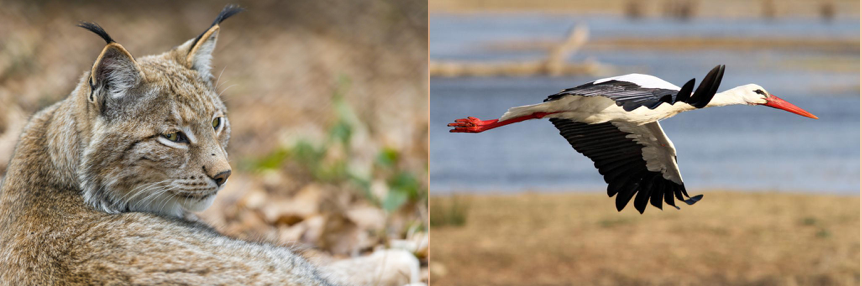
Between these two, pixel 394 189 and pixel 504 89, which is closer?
pixel 394 189

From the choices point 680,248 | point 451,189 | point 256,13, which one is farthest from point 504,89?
point 256,13

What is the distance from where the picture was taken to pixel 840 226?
8.01 meters

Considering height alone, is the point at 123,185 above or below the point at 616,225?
above

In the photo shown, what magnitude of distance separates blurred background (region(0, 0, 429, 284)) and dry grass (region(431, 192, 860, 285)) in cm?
165

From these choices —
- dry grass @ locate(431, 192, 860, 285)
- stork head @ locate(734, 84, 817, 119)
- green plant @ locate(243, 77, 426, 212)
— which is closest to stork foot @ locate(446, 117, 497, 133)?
stork head @ locate(734, 84, 817, 119)

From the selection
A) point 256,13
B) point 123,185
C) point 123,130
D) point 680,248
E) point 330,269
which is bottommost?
point 680,248

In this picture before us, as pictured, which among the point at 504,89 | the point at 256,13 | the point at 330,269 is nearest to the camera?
the point at 330,269

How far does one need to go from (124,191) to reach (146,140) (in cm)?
21

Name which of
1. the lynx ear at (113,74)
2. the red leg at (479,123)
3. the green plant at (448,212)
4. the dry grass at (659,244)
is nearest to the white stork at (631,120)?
the red leg at (479,123)

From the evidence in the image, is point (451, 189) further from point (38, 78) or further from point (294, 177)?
point (38, 78)

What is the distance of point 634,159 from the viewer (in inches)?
81.7

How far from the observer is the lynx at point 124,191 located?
75.4 inches

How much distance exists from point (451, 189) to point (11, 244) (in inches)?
289

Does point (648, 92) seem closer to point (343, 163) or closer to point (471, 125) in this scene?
point (471, 125)
